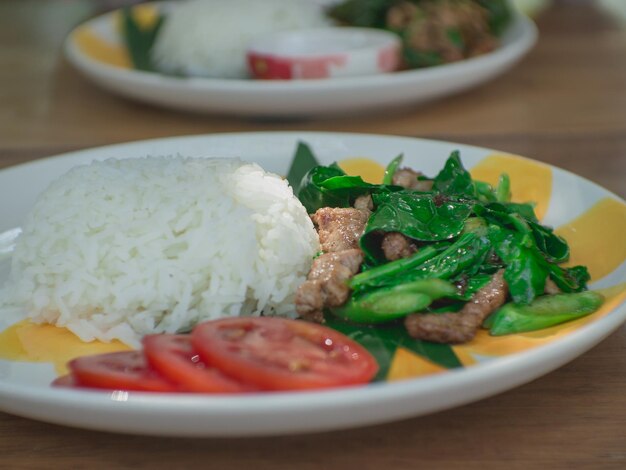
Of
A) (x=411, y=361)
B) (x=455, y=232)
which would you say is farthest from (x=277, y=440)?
(x=455, y=232)

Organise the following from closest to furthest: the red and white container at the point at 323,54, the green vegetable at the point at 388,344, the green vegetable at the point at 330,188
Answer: the green vegetable at the point at 388,344
the green vegetable at the point at 330,188
the red and white container at the point at 323,54

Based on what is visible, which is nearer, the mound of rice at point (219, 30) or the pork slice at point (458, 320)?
the pork slice at point (458, 320)

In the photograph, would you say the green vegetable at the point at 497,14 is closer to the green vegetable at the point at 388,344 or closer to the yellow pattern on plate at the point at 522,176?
the yellow pattern on plate at the point at 522,176

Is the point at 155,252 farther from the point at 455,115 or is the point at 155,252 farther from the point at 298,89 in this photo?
the point at 455,115

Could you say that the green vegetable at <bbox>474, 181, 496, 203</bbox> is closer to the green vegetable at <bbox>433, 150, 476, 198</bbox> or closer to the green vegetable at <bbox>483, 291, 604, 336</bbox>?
the green vegetable at <bbox>433, 150, 476, 198</bbox>

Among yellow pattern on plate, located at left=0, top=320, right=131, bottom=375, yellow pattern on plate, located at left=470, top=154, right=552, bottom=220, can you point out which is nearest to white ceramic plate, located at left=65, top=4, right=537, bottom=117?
yellow pattern on plate, located at left=470, top=154, right=552, bottom=220

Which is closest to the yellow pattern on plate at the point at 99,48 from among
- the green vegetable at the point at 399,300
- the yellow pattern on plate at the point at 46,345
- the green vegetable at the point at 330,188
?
the green vegetable at the point at 330,188
